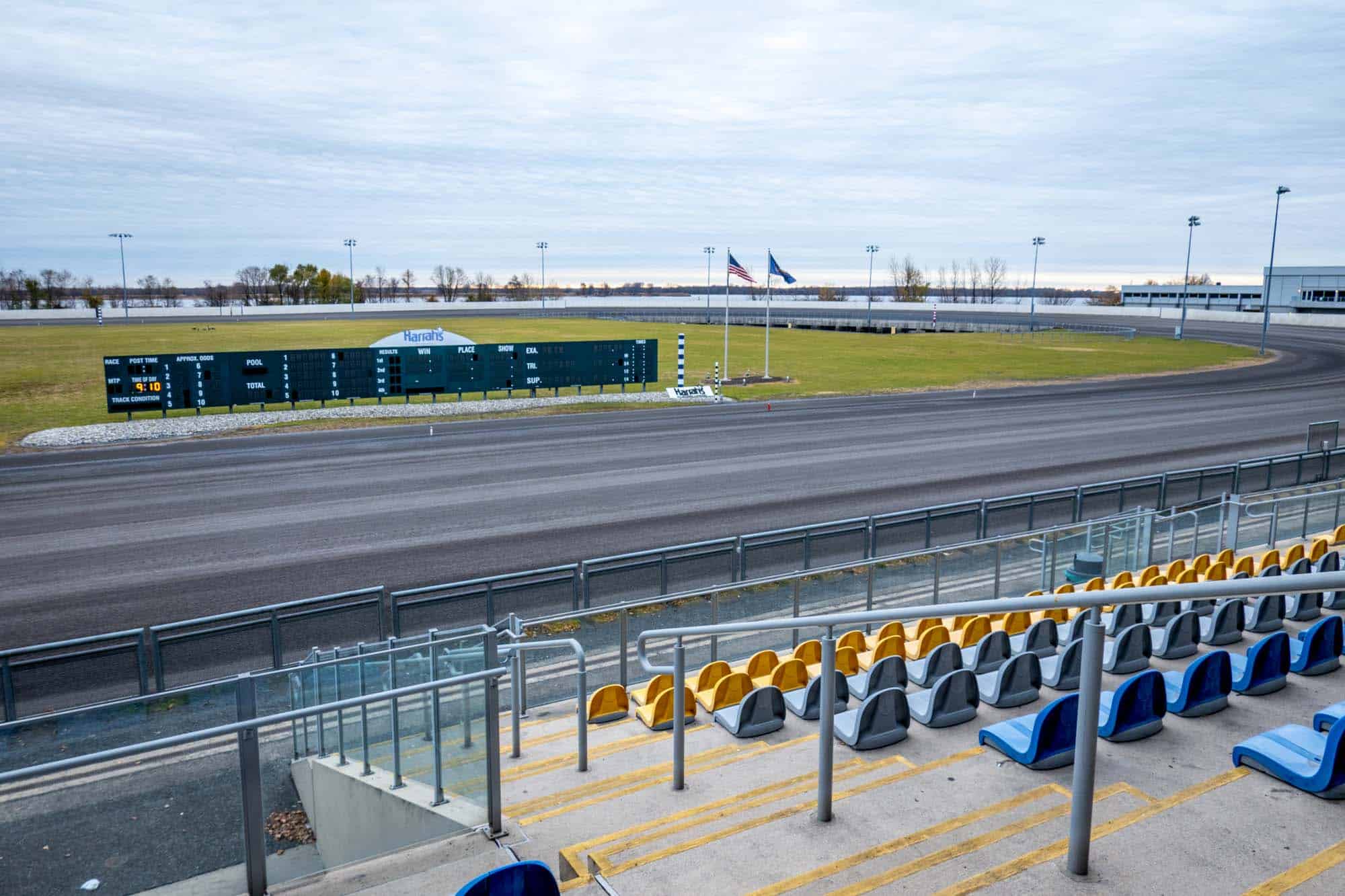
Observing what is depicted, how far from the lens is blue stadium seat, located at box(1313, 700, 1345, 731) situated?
6191 millimetres

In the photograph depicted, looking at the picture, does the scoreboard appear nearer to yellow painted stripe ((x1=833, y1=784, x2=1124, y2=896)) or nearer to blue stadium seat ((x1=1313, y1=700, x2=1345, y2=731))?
yellow painted stripe ((x1=833, y1=784, x2=1124, y2=896))

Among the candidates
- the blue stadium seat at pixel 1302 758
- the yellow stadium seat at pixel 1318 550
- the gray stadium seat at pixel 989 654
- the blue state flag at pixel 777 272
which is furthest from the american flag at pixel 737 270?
the blue stadium seat at pixel 1302 758

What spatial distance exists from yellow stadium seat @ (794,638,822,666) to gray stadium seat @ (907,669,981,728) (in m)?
2.47

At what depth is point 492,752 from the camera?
5.68m

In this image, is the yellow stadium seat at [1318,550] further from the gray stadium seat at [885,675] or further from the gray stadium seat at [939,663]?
the gray stadium seat at [885,675]

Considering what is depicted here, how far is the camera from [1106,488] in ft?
65.9

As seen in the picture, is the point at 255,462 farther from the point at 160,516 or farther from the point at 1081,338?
the point at 1081,338

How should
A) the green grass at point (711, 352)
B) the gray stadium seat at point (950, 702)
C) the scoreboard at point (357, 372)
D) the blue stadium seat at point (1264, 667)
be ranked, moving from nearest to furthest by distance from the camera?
1. the gray stadium seat at point (950, 702)
2. the blue stadium seat at point (1264, 667)
3. the scoreboard at point (357, 372)
4. the green grass at point (711, 352)

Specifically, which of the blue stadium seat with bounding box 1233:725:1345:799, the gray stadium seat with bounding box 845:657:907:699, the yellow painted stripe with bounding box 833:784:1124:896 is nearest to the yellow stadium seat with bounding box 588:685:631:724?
the gray stadium seat with bounding box 845:657:907:699

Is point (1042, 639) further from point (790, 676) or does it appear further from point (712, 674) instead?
point (712, 674)

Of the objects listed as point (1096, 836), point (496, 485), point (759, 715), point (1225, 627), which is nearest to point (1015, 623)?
point (1225, 627)

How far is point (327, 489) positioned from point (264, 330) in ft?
224

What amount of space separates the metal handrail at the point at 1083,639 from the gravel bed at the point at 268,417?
31.3m

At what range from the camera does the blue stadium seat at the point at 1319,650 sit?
784 cm
